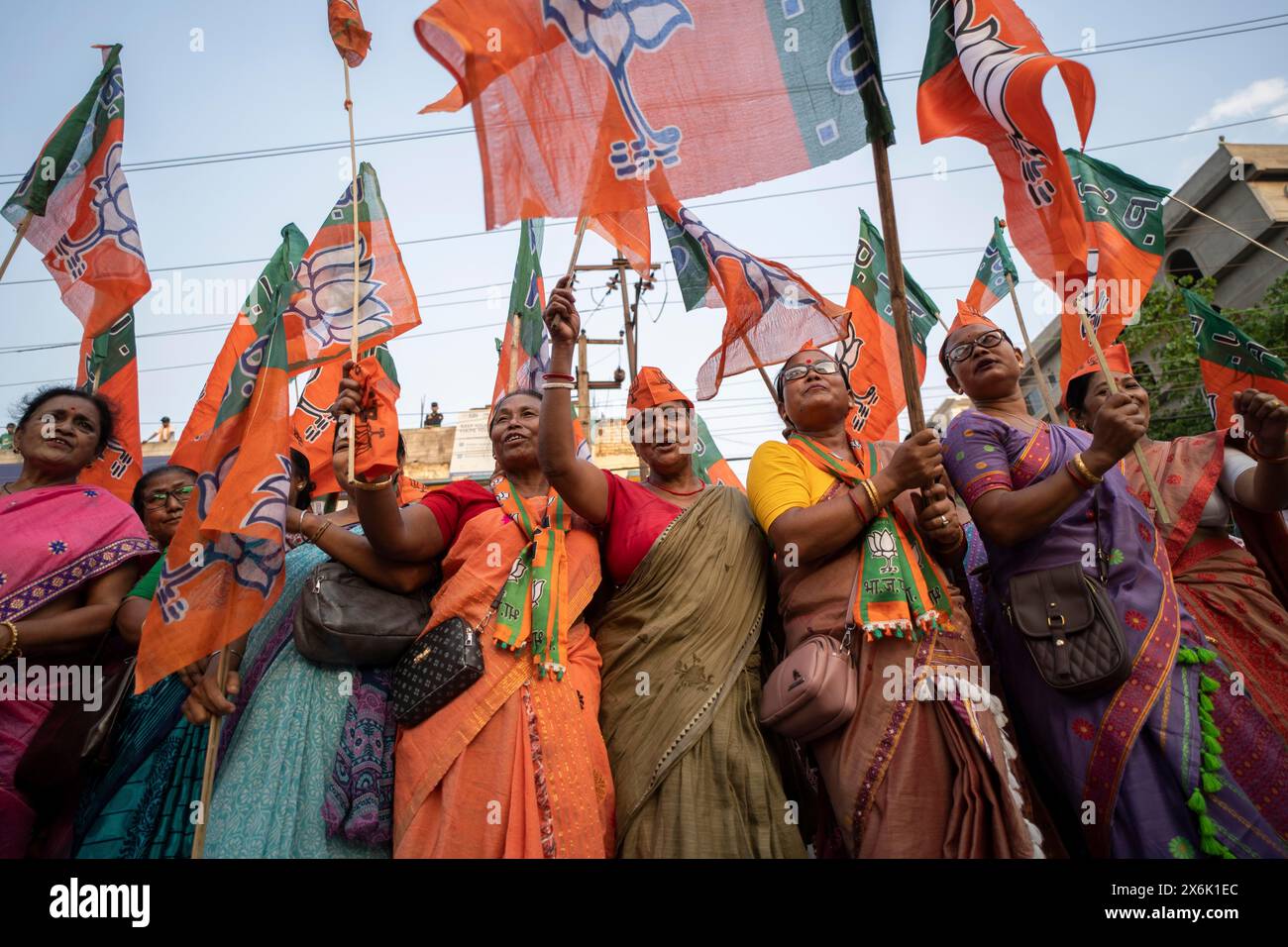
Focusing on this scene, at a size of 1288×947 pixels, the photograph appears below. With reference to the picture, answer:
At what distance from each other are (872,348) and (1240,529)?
115 inches

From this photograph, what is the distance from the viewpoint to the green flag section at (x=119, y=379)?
417 centimetres

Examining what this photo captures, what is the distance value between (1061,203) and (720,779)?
2313 millimetres

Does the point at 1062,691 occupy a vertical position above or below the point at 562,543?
below

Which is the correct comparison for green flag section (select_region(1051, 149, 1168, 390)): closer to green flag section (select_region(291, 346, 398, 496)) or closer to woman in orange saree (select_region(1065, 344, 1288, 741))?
woman in orange saree (select_region(1065, 344, 1288, 741))

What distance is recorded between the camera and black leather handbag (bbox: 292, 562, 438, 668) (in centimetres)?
258

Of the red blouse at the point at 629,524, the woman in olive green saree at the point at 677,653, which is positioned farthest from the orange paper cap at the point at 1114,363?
the red blouse at the point at 629,524

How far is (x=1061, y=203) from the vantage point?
2818 mm

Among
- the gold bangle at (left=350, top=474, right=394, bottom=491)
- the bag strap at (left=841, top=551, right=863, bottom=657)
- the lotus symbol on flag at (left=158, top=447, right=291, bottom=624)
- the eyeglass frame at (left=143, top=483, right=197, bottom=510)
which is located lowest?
the bag strap at (left=841, top=551, right=863, bottom=657)

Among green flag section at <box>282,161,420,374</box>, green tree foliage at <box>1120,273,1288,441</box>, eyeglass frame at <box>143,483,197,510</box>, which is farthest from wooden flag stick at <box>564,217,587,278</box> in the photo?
green tree foliage at <box>1120,273,1288,441</box>

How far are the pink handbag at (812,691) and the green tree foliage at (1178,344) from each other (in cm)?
1144

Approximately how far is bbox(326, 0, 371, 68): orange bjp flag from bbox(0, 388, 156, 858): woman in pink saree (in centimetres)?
177
